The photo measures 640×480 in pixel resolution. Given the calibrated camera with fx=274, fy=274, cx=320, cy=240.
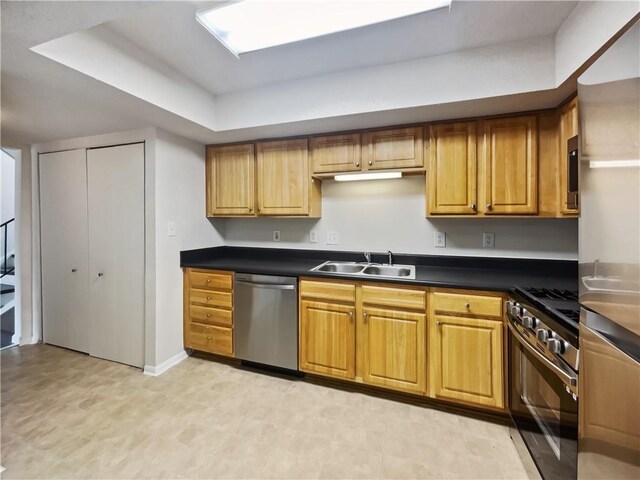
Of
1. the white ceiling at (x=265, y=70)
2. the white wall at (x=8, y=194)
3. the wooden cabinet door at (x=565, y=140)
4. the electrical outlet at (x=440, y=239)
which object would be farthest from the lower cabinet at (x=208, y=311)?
the white wall at (x=8, y=194)

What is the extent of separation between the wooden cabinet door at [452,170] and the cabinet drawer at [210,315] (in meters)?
1.97

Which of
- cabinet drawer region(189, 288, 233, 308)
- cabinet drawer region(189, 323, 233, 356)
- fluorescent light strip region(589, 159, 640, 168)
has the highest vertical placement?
fluorescent light strip region(589, 159, 640, 168)

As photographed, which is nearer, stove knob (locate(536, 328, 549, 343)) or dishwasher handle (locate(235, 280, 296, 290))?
stove knob (locate(536, 328, 549, 343))

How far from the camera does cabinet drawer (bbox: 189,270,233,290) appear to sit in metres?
2.46

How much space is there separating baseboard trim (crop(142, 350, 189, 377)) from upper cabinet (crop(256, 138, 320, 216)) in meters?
1.58

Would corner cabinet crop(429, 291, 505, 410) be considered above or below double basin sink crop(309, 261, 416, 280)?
below

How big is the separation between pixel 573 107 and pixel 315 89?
1662mm

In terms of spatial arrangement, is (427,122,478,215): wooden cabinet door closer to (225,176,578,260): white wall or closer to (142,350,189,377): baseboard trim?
(225,176,578,260): white wall

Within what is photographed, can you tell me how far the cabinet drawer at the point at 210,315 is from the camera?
8.12ft

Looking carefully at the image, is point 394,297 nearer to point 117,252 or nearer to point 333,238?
point 333,238

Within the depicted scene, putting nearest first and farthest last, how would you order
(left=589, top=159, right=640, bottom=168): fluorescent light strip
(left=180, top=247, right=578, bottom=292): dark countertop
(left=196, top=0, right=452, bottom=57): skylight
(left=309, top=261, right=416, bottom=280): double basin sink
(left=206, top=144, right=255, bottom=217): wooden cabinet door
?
(left=589, top=159, right=640, bottom=168): fluorescent light strip → (left=196, top=0, right=452, bottom=57): skylight → (left=180, top=247, right=578, bottom=292): dark countertop → (left=309, top=261, right=416, bottom=280): double basin sink → (left=206, top=144, right=255, bottom=217): wooden cabinet door

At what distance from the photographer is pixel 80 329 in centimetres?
277

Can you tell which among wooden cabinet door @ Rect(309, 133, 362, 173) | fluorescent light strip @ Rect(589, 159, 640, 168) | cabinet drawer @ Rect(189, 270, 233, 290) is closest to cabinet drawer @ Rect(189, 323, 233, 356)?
cabinet drawer @ Rect(189, 270, 233, 290)

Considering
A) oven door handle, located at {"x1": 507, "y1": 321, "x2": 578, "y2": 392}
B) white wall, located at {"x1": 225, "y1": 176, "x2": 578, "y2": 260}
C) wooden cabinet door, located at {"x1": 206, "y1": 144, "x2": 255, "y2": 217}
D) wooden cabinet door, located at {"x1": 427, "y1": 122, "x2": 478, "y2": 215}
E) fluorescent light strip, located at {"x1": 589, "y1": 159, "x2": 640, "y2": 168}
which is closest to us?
fluorescent light strip, located at {"x1": 589, "y1": 159, "x2": 640, "y2": 168}
